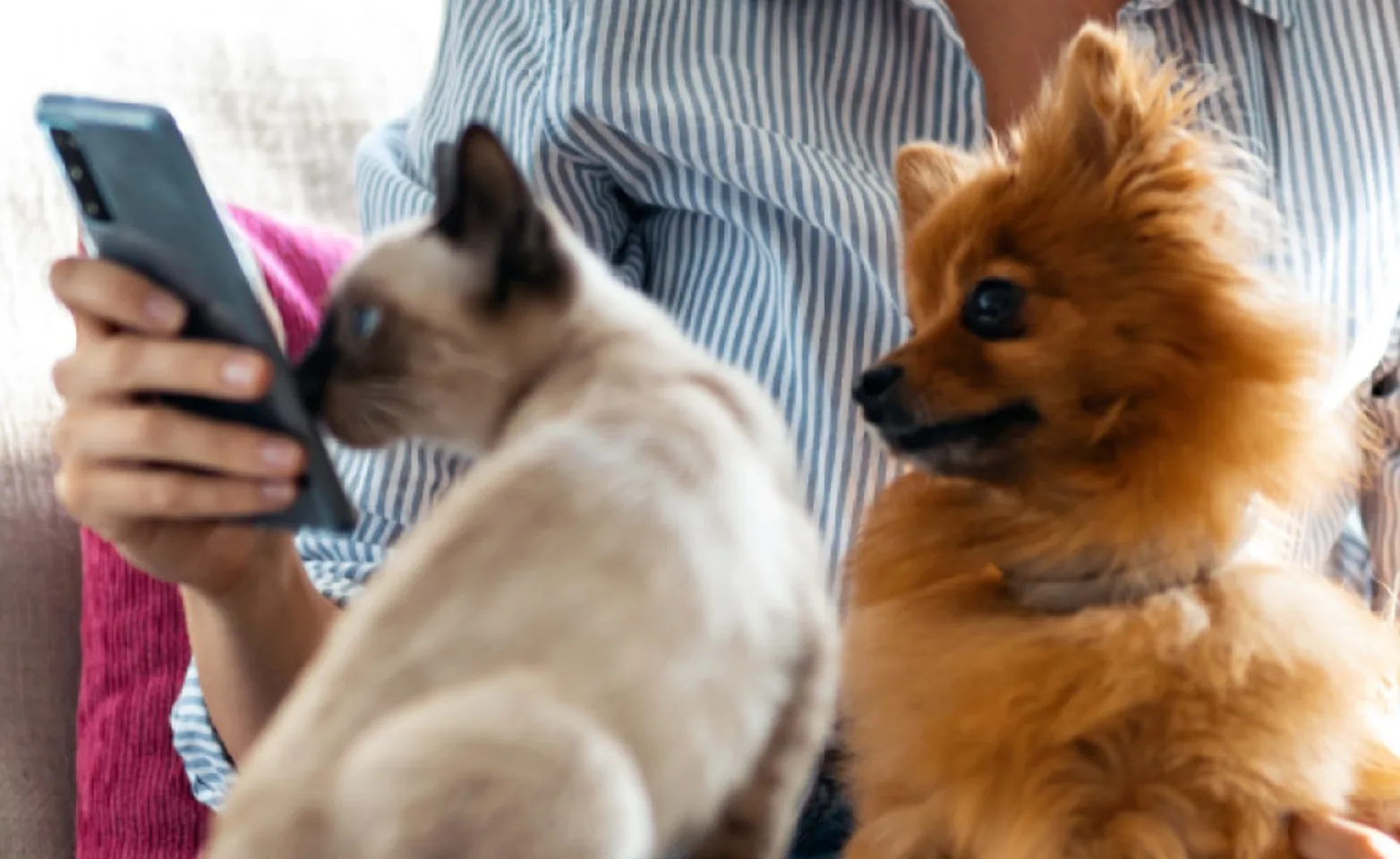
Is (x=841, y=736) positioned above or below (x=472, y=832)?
below

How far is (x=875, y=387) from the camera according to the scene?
0.50m

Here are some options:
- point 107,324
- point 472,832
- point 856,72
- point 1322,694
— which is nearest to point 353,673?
point 472,832

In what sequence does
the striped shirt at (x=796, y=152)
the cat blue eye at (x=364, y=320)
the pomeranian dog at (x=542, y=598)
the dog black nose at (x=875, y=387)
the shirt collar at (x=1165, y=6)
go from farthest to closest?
the shirt collar at (x=1165, y=6), the striped shirt at (x=796, y=152), the dog black nose at (x=875, y=387), the cat blue eye at (x=364, y=320), the pomeranian dog at (x=542, y=598)

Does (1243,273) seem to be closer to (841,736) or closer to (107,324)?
(841,736)

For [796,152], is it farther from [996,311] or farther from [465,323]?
[465,323]

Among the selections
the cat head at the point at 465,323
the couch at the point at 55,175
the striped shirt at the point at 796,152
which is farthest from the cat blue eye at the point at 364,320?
the couch at the point at 55,175

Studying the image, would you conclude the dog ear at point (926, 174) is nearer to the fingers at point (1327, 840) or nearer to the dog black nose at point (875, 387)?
the dog black nose at point (875, 387)

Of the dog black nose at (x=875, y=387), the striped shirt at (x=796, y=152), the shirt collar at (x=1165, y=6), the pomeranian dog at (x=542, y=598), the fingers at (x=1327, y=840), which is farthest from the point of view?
the shirt collar at (x=1165, y=6)

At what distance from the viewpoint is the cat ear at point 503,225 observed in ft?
1.20

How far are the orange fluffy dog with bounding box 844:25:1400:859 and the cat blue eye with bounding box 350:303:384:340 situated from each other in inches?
9.1

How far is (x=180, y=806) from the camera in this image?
737mm

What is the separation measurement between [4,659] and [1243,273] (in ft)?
3.18

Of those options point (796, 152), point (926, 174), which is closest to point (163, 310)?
point (926, 174)

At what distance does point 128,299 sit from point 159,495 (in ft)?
0.30
